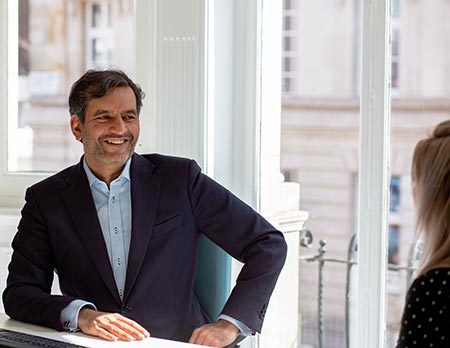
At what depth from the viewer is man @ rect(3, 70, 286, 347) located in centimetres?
240

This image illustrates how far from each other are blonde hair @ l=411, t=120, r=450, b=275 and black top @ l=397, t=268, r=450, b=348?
0.03m

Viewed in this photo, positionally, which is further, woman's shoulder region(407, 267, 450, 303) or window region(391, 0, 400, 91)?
window region(391, 0, 400, 91)

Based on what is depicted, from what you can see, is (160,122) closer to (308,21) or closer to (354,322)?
(308,21)

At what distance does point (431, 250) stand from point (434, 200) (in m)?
0.09

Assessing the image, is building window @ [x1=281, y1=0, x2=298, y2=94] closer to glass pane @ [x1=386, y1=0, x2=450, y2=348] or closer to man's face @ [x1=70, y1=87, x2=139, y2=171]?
glass pane @ [x1=386, y1=0, x2=450, y2=348]

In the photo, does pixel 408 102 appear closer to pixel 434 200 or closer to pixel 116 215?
pixel 116 215

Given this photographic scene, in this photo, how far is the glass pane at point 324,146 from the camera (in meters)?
2.78

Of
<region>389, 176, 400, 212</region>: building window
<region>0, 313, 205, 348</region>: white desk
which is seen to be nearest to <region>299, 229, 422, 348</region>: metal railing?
<region>389, 176, 400, 212</region>: building window

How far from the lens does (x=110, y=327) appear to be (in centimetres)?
210

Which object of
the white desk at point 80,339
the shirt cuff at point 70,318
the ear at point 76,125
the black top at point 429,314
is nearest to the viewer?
the black top at point 429,314

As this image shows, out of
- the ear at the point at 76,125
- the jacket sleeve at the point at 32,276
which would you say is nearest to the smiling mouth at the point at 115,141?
the ear at the point at 76,125

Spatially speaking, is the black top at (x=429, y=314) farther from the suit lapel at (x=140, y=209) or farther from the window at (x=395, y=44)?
the window at (x=395, y=44)

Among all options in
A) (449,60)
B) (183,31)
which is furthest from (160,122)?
(449,60)

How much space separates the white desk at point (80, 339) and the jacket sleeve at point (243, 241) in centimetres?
30
